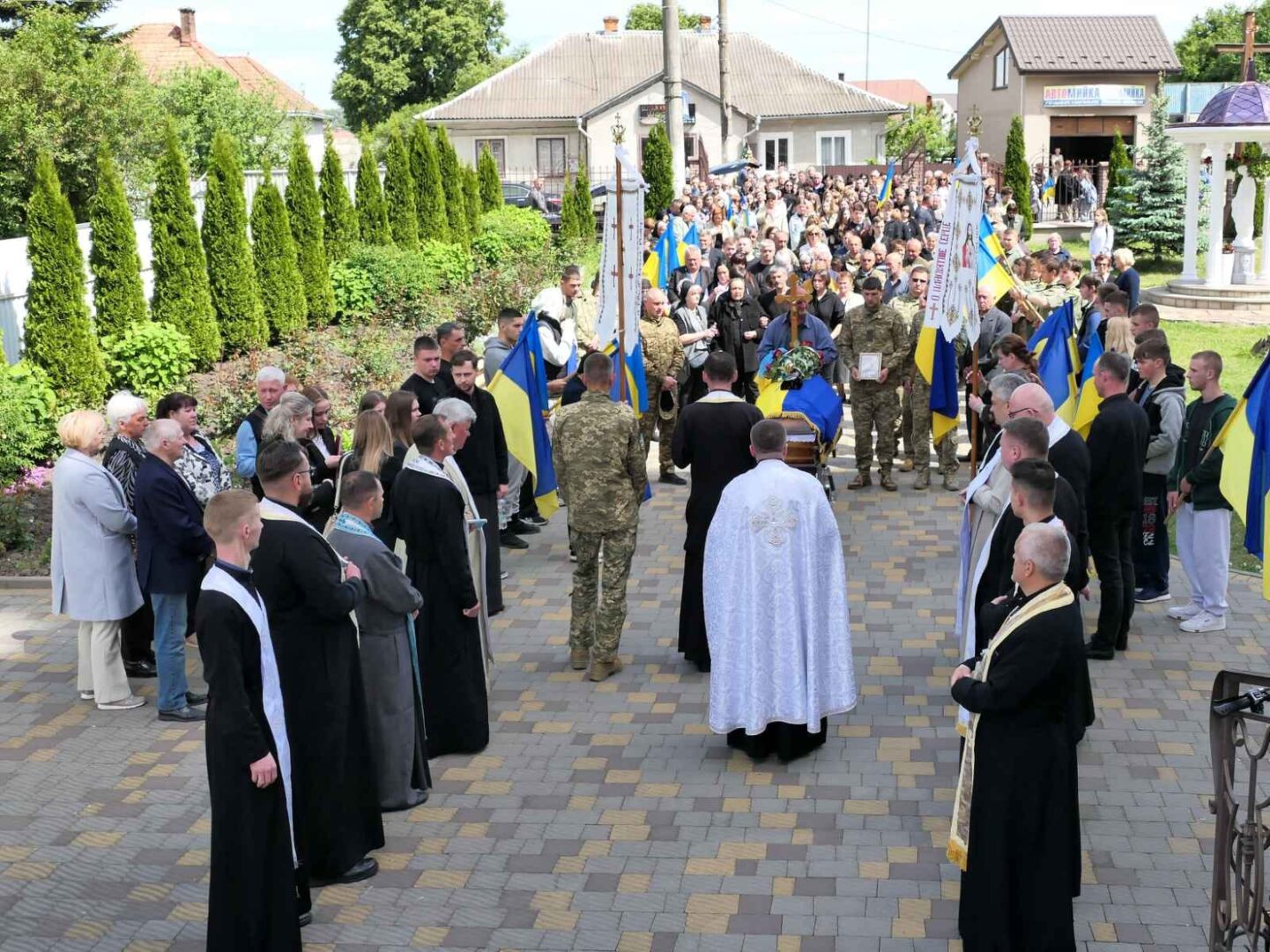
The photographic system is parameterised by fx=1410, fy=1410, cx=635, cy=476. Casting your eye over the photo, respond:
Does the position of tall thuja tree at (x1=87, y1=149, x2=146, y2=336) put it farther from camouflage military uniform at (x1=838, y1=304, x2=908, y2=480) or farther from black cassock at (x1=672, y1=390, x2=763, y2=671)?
black cassock at (x1=672, y1=390, x2=763, y2=671)

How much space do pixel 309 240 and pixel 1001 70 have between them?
42.5 metres

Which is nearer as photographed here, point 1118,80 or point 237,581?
point 237,581

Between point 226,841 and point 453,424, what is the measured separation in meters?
2.82

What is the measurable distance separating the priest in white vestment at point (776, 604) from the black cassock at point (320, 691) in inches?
77.2

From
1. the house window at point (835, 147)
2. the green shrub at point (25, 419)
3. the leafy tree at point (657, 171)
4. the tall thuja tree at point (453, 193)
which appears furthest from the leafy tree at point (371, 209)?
the house window at point (835, 147)

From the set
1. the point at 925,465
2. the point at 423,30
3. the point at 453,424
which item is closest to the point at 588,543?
the point at 453,424

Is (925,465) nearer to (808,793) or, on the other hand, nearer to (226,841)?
Result: (808,793)

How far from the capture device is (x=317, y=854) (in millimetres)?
6148

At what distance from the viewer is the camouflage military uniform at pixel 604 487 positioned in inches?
331

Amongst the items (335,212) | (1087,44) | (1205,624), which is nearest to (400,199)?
(335,212)

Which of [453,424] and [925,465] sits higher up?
[453,424]

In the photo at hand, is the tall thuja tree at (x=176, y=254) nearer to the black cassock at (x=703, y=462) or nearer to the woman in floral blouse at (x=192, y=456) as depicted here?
the woman in floral blouse at (x=192, y=456)

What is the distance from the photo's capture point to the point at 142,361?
1666 cm

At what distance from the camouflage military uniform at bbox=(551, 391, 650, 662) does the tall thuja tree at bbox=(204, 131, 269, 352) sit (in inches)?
446
